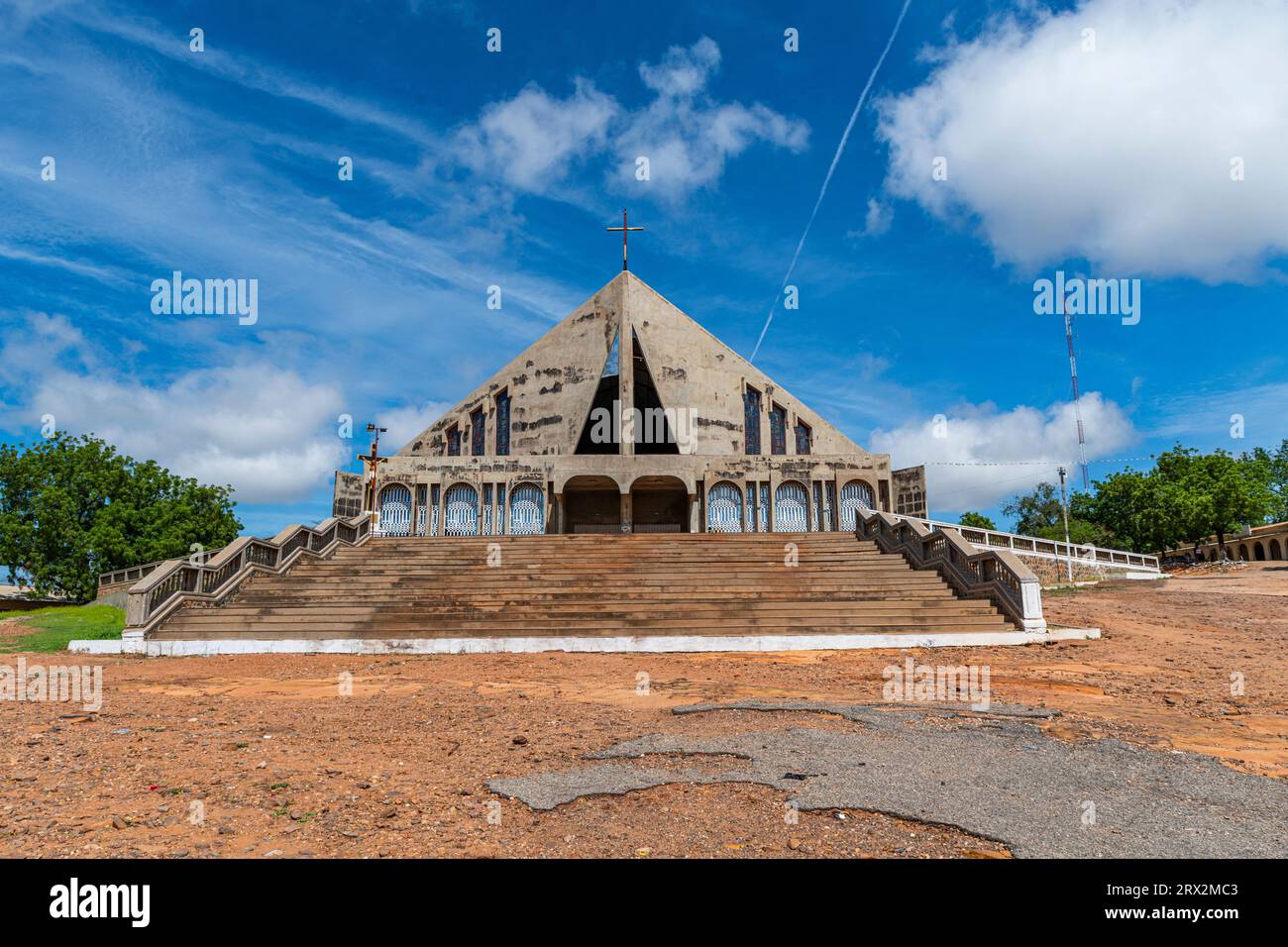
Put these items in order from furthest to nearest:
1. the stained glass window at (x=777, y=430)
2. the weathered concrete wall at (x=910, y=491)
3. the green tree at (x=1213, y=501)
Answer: the green tree at (x=1213, y=501) < the stained glass window at (x=777, y=430) < the weathered concrete wall at (x=910, y=491)

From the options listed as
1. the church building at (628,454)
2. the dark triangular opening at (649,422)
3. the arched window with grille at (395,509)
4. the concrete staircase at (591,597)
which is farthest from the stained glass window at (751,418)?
the arched window with grille at (395,509)

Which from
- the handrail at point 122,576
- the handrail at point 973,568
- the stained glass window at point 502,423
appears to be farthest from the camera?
the stained glass window at point 502,423

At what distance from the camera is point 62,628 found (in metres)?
20.6

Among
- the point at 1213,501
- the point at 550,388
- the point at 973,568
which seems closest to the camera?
the point at 973,568

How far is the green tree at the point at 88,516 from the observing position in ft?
122

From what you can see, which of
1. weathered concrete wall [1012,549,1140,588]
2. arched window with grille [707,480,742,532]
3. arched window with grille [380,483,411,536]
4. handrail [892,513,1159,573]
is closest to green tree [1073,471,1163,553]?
handrail [892,513,1159,573]

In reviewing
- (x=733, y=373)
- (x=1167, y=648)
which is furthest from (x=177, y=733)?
(x=733, y=373)

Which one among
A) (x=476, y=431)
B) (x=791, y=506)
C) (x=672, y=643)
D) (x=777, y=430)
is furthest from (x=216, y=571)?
(x=777, y=430)

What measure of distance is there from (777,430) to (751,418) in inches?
56.0

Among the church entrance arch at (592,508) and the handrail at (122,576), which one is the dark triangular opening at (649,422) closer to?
the church entrance arch at (592,508)

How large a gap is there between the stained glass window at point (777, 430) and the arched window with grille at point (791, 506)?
492 centimetres

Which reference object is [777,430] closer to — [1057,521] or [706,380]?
[706,380]

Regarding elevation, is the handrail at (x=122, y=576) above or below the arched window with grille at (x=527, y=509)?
below
